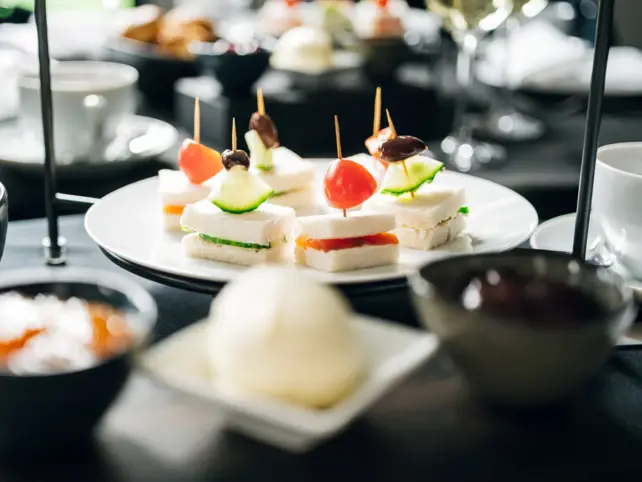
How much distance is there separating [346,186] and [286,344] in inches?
12.4

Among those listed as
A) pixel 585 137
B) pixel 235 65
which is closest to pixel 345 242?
pixel 585 137

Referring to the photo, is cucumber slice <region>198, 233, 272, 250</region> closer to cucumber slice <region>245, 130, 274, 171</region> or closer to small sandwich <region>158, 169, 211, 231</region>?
small sandwich <region>158, 169, 211, 231</region>

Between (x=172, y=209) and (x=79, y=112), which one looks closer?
(x=172, y=209)

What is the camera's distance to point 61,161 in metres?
1.26

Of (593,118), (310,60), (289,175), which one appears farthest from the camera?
(310,60)

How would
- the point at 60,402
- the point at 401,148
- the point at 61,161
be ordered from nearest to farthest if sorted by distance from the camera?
1. the point at 60,402
2. the point at 401,148
3. the point at 61,161

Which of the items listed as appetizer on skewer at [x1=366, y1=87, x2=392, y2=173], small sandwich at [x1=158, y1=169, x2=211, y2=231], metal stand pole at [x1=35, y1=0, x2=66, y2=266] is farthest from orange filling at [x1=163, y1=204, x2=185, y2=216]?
appetizer on skewer at [x1=366, y1=87, x2=392, y2=173]

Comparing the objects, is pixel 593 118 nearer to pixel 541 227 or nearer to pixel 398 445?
pixel 541 227

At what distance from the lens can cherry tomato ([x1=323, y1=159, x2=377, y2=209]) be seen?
31.9 inches

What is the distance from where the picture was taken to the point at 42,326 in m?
0.54

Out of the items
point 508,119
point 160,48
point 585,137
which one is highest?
point 585,137

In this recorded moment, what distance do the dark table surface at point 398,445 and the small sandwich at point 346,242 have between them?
0.47ft

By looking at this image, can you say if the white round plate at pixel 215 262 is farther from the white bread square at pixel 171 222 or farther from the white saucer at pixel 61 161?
the white saucer at pixel 61 161

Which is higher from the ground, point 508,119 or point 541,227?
point 541,227
